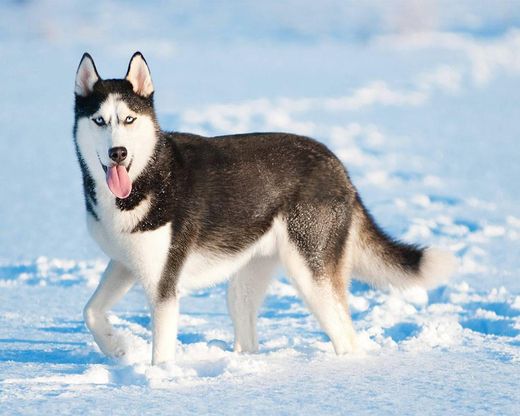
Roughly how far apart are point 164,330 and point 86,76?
131cm

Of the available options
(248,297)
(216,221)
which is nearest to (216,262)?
(216,221)

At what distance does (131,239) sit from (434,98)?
38.0 feet

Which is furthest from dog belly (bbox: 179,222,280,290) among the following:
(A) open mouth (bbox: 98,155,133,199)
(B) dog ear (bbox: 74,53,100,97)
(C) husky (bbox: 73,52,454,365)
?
(B) dog ear (bbox: 74,53,100,97)

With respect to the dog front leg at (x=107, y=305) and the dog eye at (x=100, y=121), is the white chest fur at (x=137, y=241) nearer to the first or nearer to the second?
the dog front leg at (x=107, y=305)

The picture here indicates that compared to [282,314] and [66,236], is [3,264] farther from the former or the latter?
[282,314]

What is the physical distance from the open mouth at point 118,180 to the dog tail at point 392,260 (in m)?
1.34

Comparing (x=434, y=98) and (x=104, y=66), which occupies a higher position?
(x=104, y=66)

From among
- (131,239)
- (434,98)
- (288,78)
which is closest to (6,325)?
(131,239)

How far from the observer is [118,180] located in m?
4.32

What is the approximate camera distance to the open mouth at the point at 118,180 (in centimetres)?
430

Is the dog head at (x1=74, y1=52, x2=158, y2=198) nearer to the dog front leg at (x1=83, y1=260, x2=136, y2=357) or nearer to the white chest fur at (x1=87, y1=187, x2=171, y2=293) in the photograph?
the white chest fur at (x1=87, y1=187, x2=171, y2=293)

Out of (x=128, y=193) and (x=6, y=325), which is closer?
(x=128, y=193)

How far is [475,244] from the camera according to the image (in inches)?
302

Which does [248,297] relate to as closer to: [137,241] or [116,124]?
[137,241]
